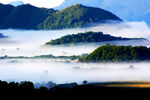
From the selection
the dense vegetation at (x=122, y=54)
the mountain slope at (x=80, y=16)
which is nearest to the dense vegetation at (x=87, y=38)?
the mountain slope at (x=80, y=16)

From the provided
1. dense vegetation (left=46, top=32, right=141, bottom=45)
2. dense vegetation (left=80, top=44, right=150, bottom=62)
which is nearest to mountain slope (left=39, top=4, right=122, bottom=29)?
dense vegetation (left=46, top=32, right=141, bottom=45)

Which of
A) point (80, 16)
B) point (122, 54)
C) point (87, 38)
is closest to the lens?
point (122, 54)

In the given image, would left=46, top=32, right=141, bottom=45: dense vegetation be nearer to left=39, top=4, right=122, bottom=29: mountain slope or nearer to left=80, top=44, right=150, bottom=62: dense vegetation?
left=39, top=4, right=122, bottom=29: mountain slope

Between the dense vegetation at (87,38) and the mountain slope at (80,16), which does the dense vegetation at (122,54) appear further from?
the mountain slope at (80,16)

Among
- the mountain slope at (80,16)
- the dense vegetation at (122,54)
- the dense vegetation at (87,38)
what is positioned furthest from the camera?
the mountain slope at (80,16)

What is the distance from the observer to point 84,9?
189m

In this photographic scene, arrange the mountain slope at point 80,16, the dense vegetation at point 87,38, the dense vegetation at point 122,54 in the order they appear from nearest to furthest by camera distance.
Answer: the dense vegetation at point 122,54 → the dense vegetation at point 87,38 → the mountain slope at point 80,16

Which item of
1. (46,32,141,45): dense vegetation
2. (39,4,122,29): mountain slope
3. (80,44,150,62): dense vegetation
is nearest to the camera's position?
(80,44,150,62): dense vegetation

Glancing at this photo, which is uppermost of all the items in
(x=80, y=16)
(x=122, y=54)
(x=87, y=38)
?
(x=80, y=16)

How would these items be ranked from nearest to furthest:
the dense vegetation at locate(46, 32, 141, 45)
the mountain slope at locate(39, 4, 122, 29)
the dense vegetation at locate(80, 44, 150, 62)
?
the dense vegetation at locate(80, 44, 150, 62) → the dense vegetation at locate(46, 32, 141, 45) → the mountain slope at locate(39, 4, 122, 29)

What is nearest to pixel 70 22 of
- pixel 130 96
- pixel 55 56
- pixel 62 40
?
pixel 62 40

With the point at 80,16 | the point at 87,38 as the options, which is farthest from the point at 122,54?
the point at 80,16

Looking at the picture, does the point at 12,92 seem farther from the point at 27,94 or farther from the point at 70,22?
the point at 70,22

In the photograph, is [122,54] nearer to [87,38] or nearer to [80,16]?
[87,38]
